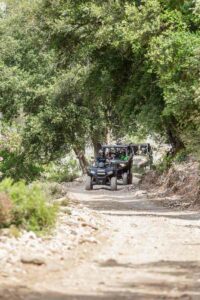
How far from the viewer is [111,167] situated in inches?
1249

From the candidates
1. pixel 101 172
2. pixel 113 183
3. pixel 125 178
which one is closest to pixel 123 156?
pixel 125 178

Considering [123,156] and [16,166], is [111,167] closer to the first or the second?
[123,156]

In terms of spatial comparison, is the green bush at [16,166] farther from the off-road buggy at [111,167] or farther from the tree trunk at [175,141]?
the tree trunk at [175,141]

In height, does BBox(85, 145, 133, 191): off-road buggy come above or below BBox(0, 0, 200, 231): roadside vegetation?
below

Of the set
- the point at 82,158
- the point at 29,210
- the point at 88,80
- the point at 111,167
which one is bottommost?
the point at 82,158

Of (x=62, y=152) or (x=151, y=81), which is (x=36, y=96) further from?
(x=151, y=81)

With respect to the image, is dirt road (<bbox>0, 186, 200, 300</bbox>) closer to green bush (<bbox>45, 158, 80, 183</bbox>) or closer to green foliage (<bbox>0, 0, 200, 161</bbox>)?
green foliage (<bbox>0, 0, 200, 161</bbox>)

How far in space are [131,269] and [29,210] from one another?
257 centimetres

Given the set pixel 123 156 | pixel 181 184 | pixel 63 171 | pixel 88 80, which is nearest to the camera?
pixel 181 184

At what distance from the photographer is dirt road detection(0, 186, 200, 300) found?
8.21 meters

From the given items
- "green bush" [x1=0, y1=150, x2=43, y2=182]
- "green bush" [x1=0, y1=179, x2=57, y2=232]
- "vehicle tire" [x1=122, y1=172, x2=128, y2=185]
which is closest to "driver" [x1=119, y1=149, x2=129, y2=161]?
"vehicle tire" [x1=122, y1=172, x2=128, y2=185]

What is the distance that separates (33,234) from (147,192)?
19.0 m

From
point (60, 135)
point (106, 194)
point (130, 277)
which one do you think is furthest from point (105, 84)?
point (130, 277)

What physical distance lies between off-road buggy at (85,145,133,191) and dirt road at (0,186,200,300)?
47.0 ft
